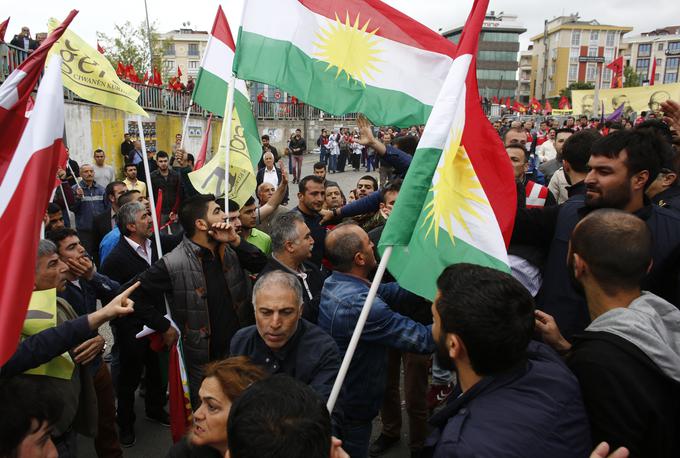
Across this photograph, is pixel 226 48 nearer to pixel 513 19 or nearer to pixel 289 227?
pixel 289 227

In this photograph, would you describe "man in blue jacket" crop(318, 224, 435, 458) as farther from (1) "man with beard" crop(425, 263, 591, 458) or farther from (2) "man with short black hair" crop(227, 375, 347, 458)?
(2) "man with short black hair" crop(227, 375, 347, 458)

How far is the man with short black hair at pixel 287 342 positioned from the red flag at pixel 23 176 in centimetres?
100

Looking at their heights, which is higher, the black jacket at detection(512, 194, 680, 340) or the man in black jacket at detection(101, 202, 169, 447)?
the black jacket at detection(512, 194, 680, 340)

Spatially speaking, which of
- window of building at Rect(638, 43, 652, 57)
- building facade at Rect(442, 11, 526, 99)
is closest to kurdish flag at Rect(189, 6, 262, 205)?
building facade at Rect(442, 11, 526, 99)

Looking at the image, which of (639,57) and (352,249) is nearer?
(352,249)

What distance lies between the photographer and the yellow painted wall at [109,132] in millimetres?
15406

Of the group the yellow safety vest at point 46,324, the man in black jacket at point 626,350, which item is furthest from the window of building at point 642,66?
the yellow safety vest at point 46,324

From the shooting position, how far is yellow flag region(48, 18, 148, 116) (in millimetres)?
4293

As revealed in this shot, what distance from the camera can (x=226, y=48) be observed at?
16.0 ft

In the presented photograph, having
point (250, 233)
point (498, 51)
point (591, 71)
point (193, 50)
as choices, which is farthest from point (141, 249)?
point (591, 71)

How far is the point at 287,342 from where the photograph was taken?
262 cm

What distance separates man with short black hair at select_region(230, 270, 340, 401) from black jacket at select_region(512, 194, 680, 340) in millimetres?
1124

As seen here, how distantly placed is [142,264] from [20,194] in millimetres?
2285

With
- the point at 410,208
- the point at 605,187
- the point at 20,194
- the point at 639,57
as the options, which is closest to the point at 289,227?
the point at 410,208
